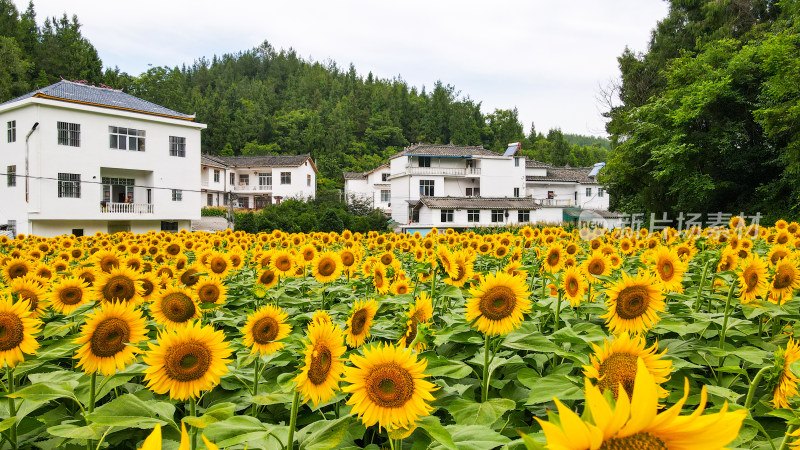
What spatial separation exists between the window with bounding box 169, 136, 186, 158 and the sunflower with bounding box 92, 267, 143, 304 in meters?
28.0

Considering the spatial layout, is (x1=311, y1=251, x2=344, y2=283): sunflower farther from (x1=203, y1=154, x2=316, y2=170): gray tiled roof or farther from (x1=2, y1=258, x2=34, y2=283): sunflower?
(x1=203, y1=154, x2=316, y2=170): gray tiled roof

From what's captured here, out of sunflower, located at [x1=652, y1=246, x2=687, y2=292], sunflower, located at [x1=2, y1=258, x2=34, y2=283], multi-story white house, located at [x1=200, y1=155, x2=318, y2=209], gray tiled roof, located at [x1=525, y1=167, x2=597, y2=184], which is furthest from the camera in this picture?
gray tiled roof, located at [x1=525, y1=167, x2=597, y2=184]

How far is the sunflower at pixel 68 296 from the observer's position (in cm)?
249

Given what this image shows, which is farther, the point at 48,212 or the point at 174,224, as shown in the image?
the point at 174,224

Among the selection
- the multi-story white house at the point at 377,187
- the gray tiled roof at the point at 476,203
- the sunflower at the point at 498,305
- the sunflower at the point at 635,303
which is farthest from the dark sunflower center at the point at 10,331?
the multi-story white house at the point at 377,187

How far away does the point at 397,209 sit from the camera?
156ft

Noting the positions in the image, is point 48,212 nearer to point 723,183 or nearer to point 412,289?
point 412,289

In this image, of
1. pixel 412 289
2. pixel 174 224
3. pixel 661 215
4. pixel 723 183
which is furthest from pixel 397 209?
pixel 412 289

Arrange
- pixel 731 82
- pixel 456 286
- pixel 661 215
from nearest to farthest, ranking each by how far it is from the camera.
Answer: pixel 456 286 → pixel 731 82 → pixel 661 215

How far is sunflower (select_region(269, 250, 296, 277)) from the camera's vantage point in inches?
137

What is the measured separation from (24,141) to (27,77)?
995 inches

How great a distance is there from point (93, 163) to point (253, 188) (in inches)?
1108

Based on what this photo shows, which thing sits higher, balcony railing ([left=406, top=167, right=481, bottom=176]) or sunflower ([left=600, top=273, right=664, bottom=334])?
balcony railing ([left=406, top=167, right=481, bottom=176])

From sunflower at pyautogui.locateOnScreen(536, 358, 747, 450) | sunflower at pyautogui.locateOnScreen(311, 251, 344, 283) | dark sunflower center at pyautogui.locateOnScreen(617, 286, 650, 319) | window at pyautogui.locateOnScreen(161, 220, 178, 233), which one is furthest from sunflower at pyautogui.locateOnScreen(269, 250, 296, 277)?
window at pyautogui.locateOnScreen(161, 220, 178, 233)
